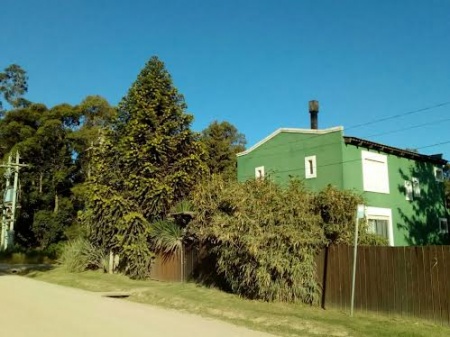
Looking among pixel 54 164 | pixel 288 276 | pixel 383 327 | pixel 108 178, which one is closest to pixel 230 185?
pixel 288 276

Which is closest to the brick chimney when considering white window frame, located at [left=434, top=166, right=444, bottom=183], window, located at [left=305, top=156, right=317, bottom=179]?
window, located at [left=305, top=156, right=317, bottom=179]

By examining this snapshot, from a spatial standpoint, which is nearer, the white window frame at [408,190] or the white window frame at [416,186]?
the white window frame at [408,190]

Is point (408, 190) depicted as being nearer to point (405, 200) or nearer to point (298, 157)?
point (405, 200)

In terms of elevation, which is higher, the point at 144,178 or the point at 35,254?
the point at 144,178

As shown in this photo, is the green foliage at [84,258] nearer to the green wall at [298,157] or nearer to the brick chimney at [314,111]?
the green wall at [298,157]

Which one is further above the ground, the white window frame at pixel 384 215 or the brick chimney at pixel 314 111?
the brick chimney at pixel 314 111

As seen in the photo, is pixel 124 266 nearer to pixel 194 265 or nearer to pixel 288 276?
pixel 194 265

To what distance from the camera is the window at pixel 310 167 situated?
27.1m

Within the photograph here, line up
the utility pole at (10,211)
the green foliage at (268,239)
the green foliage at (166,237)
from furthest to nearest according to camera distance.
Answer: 1. the utility pole at (10,211)
2. the green foliage at (166,237)
3. the green foliage at (268,239)

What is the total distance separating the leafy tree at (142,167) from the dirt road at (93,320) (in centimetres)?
646

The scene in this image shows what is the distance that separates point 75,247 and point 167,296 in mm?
11424

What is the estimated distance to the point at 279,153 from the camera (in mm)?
29641

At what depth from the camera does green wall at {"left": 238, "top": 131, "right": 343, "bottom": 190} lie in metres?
25.8

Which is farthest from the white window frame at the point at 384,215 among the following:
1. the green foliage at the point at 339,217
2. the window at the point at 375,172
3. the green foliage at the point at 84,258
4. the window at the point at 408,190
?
the green foliage at the point at 84,258
